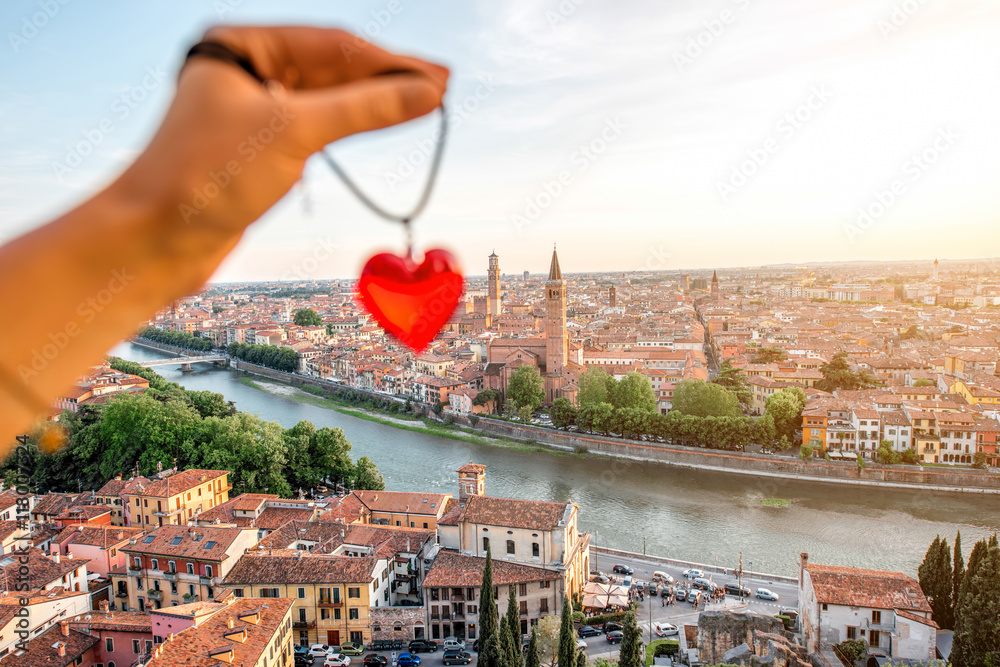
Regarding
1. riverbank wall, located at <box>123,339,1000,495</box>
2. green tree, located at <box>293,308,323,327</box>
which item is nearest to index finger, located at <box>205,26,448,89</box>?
riverbank wall, located at <box>123,339,1000,495</box>

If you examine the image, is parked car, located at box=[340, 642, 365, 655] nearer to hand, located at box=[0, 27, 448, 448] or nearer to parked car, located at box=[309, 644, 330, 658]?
parked car, located at box=[309, 644, 330, 658]

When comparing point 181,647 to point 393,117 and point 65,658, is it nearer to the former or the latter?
point 65,658

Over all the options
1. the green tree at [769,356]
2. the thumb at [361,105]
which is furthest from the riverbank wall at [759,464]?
the thumb at [361,105]

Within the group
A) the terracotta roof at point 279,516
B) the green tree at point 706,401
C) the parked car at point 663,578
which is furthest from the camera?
the green tree at point 706,401

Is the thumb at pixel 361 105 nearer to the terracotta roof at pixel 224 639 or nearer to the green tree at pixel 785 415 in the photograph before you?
the terracotta roof at pixel 224 639

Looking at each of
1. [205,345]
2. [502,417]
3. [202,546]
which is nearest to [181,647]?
[202,546]

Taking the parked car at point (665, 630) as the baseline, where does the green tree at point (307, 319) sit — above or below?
above
